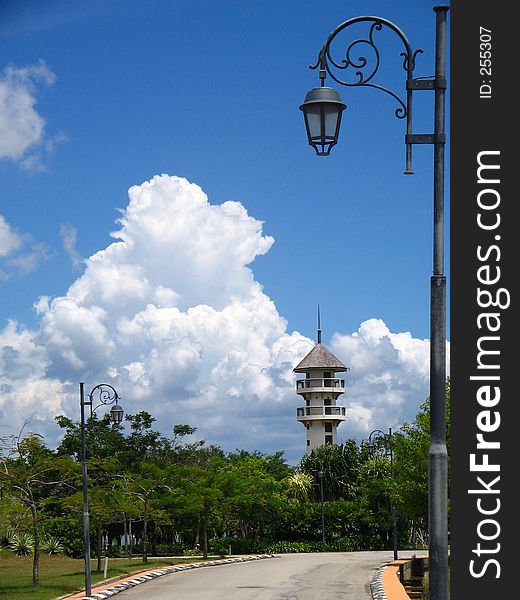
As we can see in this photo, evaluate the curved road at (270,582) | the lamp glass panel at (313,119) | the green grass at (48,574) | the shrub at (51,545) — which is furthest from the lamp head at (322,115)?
the shrub at (51,545)

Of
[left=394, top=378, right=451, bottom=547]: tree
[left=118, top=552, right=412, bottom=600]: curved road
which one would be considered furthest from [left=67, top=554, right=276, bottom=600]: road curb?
[left=394, top=378, right=451, bottom=547]: tree

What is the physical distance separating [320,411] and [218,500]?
22425 millimetres

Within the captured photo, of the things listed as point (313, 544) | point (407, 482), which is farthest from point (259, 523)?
point (407, 482)

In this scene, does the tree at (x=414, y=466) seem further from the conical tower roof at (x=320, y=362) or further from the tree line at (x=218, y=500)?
the conical tower roof at (x=320, y=362)

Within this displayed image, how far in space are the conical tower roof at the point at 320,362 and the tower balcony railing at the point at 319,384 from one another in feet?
2.50

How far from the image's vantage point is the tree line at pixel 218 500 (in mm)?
44250

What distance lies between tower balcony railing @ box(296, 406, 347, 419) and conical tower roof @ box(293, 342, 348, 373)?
2626 millimetres

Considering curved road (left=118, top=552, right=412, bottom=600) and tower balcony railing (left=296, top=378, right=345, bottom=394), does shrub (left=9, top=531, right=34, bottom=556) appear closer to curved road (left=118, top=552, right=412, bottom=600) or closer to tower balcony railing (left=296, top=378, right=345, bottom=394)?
curved road (left=118, top=552, right=412, bottom=600)

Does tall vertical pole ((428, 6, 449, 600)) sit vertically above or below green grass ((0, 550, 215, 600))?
above

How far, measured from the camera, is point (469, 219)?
8.91 m

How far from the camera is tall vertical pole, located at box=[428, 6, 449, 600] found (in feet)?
28.9

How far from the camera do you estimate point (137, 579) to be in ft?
110

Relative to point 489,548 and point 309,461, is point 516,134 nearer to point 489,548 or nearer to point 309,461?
point 489,548

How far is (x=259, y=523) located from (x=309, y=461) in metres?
5.97
